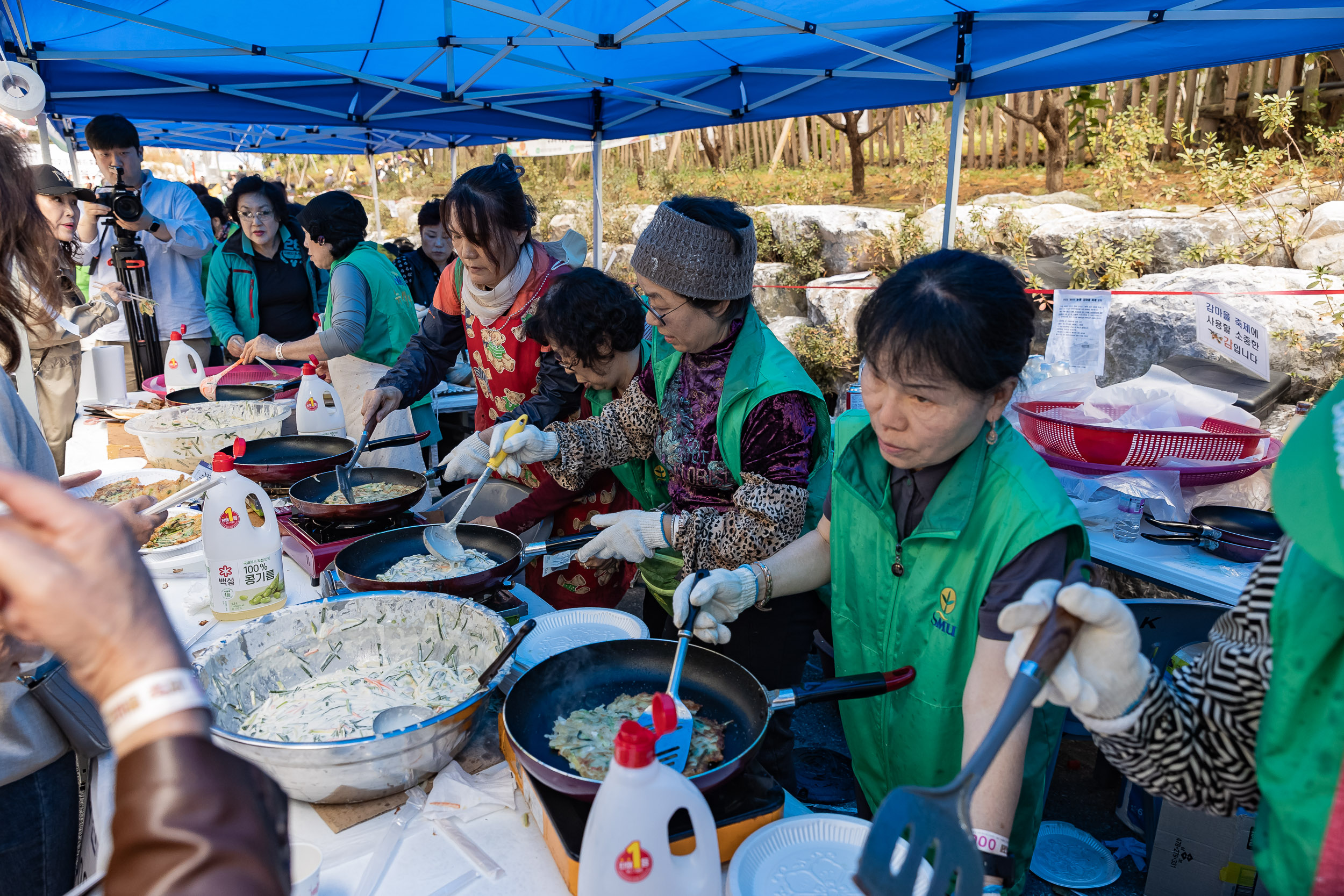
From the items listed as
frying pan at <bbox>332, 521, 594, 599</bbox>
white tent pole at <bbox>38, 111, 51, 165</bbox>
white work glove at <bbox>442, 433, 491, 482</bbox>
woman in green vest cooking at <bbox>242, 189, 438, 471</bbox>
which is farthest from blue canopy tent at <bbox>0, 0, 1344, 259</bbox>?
frying pan at <bbox>332, 521, 594, 599</bbox>

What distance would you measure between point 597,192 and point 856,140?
5.46 meters

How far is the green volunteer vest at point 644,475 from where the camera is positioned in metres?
2.92

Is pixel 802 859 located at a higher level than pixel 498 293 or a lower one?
lower

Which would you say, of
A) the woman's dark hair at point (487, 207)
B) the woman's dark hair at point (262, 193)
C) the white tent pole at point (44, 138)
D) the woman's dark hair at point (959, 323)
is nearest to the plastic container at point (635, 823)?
the woman's dark hair at point (959, 323)

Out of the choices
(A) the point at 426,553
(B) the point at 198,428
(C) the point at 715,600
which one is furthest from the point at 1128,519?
(B) the point at 198,428

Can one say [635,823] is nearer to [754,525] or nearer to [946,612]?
[946,612]

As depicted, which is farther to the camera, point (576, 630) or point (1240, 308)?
Answer: point (1240, 308)

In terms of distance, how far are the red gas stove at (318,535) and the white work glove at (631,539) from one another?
636mm

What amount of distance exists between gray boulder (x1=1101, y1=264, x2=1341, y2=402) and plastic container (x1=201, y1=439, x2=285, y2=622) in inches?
220

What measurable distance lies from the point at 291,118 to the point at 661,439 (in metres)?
7.10

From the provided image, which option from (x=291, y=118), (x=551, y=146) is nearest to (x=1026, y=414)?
(x=291, y=118)

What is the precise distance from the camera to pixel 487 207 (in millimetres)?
3094

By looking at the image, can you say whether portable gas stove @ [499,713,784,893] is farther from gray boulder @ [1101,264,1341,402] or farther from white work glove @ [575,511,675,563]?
gray boulder @ [1101,264,1341,402]

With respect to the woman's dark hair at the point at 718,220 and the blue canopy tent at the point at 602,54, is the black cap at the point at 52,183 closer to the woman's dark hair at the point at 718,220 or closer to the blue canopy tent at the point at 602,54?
the blue canopy tent at the point at 602,54
